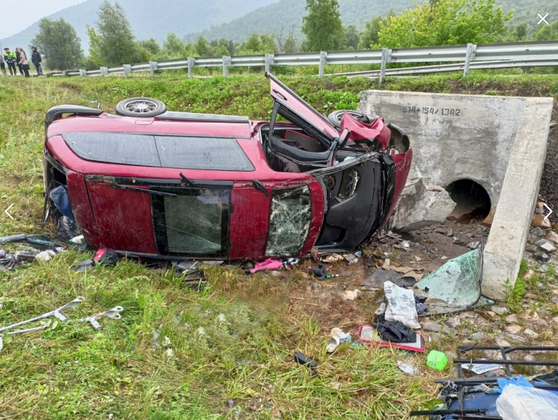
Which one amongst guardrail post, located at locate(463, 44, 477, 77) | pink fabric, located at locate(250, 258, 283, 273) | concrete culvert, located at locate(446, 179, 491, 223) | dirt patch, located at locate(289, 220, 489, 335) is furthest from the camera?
guardrail post, located at locate(463, 44, 477, 77)

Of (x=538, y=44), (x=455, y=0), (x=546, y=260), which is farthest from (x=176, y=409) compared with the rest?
(x=455, y=0)

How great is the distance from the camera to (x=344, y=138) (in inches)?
163

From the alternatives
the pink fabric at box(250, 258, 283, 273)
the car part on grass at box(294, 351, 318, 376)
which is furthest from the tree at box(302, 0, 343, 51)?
the car part on grass at box(294, 351, 318, 376)

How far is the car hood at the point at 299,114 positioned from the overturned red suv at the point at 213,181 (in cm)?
2

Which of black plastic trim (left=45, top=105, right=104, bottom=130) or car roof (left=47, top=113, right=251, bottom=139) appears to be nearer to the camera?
car roof (left=47, top=113, right=251, bottom=139)

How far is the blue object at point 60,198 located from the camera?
4066 millimetres

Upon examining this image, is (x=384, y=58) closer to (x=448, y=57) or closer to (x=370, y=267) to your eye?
(x=448, y=57)

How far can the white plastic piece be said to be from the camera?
72.2 inches

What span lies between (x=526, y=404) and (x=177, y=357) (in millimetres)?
→ 2191

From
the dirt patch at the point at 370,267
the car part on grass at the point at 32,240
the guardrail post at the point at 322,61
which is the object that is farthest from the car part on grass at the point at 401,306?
the guardrail post at the point at 322,61

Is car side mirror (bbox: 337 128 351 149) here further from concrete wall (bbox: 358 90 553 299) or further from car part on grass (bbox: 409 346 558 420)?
car part on grass (bbox: 409 346 558 420)

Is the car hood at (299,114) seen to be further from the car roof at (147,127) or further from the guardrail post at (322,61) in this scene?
the guardrail post at (322,61)

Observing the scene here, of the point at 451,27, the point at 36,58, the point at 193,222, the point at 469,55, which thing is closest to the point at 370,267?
the point at 193,222

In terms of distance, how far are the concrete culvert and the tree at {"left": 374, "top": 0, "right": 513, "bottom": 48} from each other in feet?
48.8
